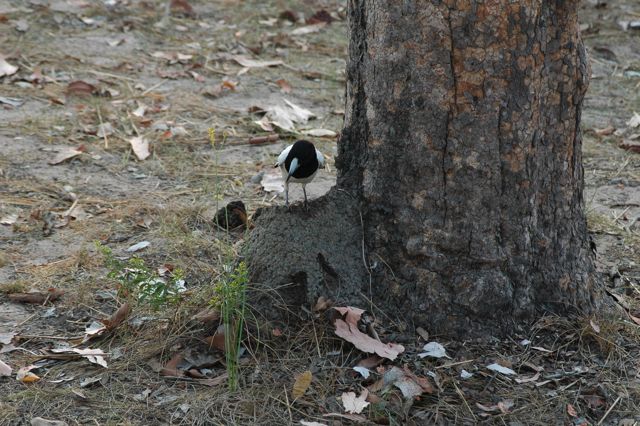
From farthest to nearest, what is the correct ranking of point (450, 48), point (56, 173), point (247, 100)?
point (247, 100) < point (56, 173) < point (450, 48)

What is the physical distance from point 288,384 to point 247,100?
3.75 m

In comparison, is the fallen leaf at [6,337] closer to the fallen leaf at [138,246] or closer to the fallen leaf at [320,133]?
the fallen leaf at [138,246]

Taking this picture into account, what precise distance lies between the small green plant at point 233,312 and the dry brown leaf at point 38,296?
34.6 inches

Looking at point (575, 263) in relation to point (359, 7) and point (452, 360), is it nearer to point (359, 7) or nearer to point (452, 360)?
point (452, 360)

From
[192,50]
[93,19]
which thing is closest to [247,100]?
[192,50]

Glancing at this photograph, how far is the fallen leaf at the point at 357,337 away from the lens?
2.94 meters

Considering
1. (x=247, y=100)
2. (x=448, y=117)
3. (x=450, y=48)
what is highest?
(x=450, y=48)

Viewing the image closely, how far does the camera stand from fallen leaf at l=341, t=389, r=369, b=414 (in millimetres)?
2762

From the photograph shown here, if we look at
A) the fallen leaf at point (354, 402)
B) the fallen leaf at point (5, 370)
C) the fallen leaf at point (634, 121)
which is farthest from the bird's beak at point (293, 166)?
the fallen leaf at point (634, 121)

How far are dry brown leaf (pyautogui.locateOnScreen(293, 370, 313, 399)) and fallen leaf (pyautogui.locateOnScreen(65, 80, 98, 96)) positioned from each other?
153 inches

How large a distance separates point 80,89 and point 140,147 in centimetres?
111

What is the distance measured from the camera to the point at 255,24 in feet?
26.9

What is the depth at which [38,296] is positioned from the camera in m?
3.51

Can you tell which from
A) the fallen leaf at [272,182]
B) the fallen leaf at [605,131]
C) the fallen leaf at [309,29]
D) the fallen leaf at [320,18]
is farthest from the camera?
the fallen leaf at [320,18]
